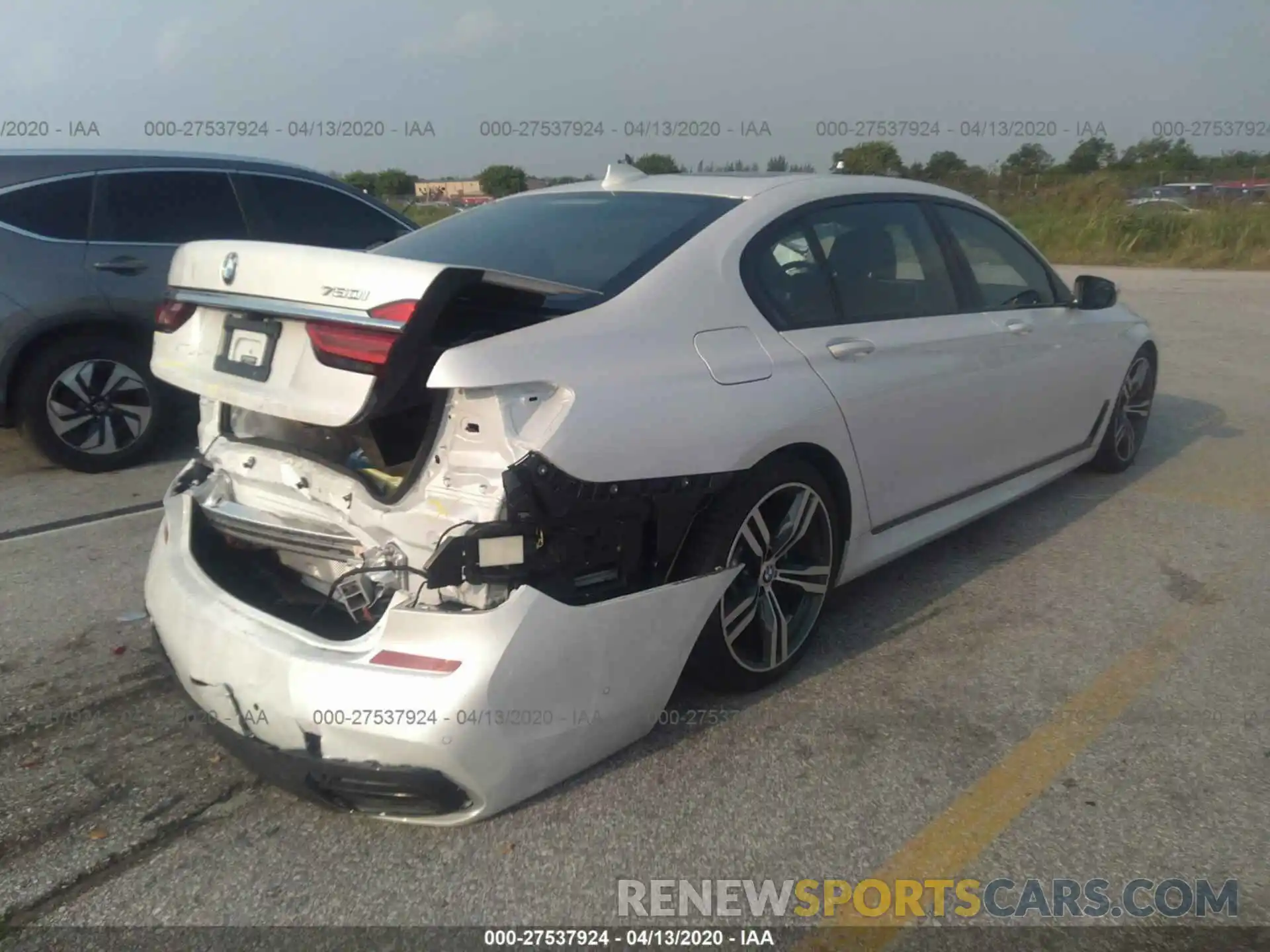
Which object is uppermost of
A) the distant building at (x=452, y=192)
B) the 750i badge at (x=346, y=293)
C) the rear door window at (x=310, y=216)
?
the distant building at (x=452, y=192)

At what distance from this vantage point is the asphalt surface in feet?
8.12

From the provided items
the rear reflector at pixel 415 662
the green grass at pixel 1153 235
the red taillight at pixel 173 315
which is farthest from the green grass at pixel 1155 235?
the rear reflector at pixel 415 662

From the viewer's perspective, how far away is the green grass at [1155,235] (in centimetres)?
2164

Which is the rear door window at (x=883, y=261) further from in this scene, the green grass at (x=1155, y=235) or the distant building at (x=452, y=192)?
the green grass at (x=1155, y=235)

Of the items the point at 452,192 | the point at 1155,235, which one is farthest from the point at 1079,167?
the point at 452,192

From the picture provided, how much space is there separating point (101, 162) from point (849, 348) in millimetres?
4762

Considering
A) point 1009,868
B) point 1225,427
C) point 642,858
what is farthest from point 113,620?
point 1225,427

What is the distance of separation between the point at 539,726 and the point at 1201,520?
4.04 m

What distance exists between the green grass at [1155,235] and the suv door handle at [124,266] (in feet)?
61.3

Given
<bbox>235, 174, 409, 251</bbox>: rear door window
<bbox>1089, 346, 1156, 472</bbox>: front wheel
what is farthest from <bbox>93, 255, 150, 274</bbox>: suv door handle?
<bbox>1089, 346, 1156, 472</bbox>: front wheel

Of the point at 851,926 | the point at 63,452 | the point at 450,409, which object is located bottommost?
the point at 851,926

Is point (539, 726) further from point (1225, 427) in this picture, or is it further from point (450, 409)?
point (1225, 427)

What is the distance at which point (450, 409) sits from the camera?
252cm

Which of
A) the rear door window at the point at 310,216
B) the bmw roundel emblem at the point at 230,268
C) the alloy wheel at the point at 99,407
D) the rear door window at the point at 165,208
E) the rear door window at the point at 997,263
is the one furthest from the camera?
the rear door window at the point at 310,216
